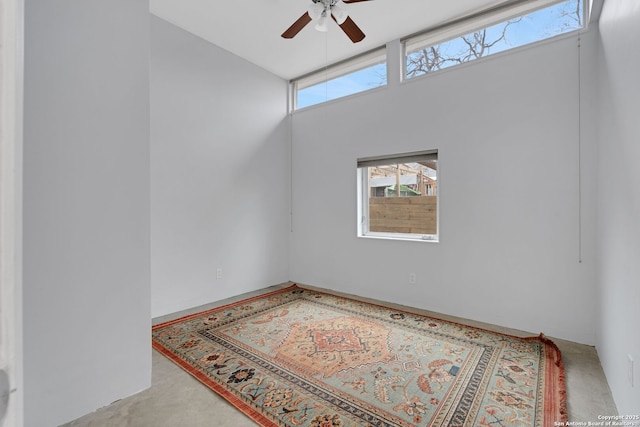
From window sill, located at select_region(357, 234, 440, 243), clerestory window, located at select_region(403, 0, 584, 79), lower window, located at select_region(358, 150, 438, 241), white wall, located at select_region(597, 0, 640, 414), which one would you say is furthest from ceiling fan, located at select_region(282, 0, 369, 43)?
window sill, located at select_region(357, 234, 440, 243)

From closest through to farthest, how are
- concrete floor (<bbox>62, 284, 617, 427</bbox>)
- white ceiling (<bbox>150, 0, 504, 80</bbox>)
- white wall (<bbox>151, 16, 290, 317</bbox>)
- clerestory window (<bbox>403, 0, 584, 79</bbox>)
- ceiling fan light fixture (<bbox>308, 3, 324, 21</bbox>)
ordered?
concrete floor (<bbox>62, 284, 617, 427</bbox>)
ceiling fan light fixture (<bbox>308, 3, 324, 21</bbox>)
clerestory window (<bbox>403, 0, 584, 79</bbox>)
white ceiling (<bbox>150, 0, 504, 80</bbox>)
white wall (<bbox>151, 16, 290, 317</bbox>)

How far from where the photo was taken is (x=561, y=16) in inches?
107

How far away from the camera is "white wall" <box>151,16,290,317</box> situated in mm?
3242

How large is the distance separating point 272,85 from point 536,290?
→ 3913 millimetres

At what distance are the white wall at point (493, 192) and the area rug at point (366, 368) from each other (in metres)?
0.35

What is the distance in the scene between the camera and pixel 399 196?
3768 millimetres

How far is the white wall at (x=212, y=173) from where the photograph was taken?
10.6ft

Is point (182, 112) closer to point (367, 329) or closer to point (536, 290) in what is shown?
point (367, 329)

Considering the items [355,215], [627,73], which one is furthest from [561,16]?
[355,215]

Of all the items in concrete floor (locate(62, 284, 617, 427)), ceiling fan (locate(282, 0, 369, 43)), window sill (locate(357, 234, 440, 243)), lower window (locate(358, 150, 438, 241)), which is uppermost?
ceiling fan (locate(282, 0, 369, 43))

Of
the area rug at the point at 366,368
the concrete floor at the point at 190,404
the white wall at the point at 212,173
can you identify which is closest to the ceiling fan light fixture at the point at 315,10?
the white wall at the point at 212,173

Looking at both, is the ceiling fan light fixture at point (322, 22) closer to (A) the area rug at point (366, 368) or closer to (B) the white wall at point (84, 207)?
(B) the white wall at point (84, 207)

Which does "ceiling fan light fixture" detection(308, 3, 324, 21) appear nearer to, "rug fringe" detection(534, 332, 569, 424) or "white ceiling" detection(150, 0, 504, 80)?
"white ceiling" detection(150, 0, 504, 80)

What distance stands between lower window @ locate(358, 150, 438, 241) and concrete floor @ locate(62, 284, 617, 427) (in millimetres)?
1722
